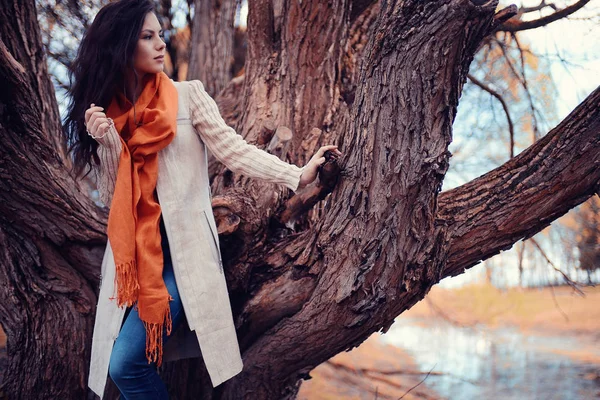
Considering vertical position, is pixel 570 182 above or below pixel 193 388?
above

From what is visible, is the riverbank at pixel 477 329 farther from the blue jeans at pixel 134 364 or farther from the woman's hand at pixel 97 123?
the woman's hand at pixel 97 123

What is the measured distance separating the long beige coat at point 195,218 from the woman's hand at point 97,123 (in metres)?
0.04

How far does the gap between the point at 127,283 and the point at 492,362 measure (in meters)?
3.76

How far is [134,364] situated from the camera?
174cm

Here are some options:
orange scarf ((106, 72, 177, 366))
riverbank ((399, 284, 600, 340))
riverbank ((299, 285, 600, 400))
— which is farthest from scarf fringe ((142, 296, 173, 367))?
riverbank ((399, 284, 600, 340))

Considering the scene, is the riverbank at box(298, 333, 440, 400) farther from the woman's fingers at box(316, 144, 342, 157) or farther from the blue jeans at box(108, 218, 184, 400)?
the woman's fingers at box(316, 144, 342, 157)

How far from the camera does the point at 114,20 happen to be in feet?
5.86

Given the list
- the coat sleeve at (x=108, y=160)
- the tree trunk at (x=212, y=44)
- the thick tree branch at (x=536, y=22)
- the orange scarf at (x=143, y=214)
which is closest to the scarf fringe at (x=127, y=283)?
the orange scarf at (x=143, y=214)

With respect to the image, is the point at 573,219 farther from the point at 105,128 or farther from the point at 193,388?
the point at 105,128

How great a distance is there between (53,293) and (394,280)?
1.34 m

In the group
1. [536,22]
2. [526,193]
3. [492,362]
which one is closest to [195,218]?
[526,193]

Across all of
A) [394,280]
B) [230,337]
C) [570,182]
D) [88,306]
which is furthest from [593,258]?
[88,306]

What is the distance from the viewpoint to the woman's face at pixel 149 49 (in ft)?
5.92

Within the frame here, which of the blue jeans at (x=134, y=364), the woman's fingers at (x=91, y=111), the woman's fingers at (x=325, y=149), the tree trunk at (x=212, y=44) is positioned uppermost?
the tree trunk at (x=212, y=44)
